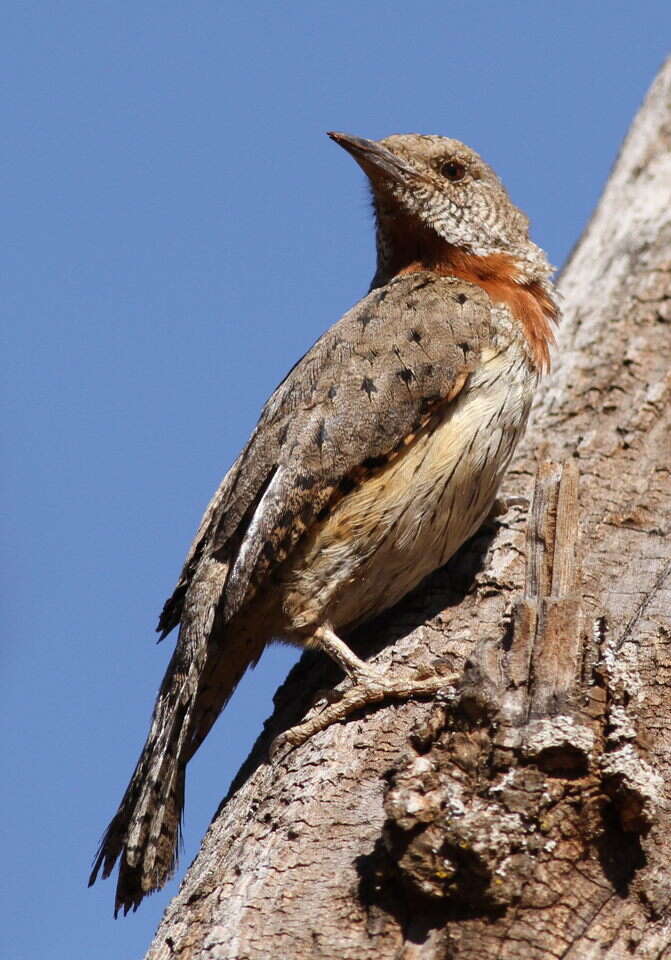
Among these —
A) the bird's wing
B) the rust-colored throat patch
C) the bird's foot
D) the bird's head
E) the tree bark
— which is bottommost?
the tree bark

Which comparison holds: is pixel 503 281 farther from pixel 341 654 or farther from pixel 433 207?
pixel 341 654

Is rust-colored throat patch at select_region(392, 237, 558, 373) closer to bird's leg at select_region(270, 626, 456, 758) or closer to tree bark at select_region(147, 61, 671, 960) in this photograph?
tree bark at select_region(147, 61, 671, 960)

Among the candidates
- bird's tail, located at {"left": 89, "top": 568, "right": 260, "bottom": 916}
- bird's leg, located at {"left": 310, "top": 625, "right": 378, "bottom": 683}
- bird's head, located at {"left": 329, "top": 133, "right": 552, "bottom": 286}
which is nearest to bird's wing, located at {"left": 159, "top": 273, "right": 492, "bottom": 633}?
bird's tail, located at {"left": 89, "top": 568, "right": 260, "bottom": 916}

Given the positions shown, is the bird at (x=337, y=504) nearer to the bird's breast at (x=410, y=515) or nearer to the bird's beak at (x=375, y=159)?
the bird's breast at (x=410, y=515)

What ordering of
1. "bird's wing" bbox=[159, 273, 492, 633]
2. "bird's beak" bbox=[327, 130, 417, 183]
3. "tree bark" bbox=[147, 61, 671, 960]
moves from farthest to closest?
"bird's beak" bbox=[327, 130, 417, 183] → "bird's wing" bbox=[159, 273, 492, 633] → "tree bark" bbox=[147, 61, 671, 960]

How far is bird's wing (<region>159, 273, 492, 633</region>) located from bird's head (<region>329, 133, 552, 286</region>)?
78 cm

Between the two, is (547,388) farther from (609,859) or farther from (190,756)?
(609,859)

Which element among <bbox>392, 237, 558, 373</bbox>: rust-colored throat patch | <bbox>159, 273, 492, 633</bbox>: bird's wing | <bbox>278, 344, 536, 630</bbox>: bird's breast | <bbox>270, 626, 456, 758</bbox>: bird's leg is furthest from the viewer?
<bbox>392, 237, 558, 373</bbox>: rust-colored throat patch

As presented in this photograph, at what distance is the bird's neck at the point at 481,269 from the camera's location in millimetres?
6363

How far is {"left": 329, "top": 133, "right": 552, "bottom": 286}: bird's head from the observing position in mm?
6828

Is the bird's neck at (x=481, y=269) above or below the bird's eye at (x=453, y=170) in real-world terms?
below

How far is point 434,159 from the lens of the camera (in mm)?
7086

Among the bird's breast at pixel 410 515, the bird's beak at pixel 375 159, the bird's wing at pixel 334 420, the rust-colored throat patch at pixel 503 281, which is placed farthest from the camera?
the bird's beak at pixel 375 159

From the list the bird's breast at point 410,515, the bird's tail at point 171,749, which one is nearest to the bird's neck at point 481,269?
the bird's breast at point 410,515
